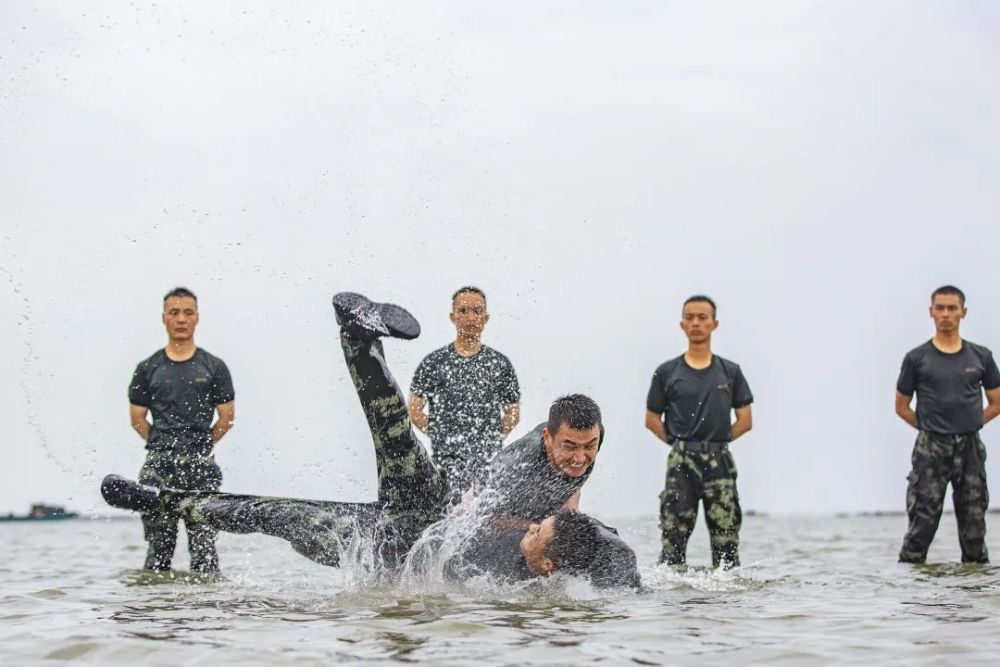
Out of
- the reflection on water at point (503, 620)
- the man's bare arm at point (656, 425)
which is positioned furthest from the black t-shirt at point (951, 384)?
the man's bare arm at point (656, 425)

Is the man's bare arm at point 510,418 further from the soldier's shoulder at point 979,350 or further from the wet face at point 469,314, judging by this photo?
A: the soldier's shoulder at point 979,350

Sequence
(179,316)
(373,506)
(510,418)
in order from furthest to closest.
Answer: (179,316), (510,418), (373,506)

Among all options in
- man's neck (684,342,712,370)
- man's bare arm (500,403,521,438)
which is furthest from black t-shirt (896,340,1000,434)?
man's bare arm (500,403,521,438)

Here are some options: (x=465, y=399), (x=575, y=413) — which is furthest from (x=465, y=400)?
(x=575, y=413)

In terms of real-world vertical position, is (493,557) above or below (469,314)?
below

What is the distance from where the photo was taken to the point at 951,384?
39.3 ft

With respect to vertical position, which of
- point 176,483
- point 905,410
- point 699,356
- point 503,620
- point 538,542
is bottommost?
point 503,620

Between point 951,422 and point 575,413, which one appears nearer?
point 575,413

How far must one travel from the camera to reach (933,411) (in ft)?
39.5

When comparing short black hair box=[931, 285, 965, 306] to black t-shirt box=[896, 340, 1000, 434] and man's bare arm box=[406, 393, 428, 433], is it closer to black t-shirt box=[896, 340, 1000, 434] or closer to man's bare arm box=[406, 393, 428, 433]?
black t-shirt box=[896, 340, 1000, 434]

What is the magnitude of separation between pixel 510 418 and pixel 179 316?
10.4 feet

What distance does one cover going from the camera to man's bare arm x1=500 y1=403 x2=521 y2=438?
10.6 m

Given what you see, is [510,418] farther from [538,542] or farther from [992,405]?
[992,405]

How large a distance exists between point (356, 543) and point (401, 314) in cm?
161
